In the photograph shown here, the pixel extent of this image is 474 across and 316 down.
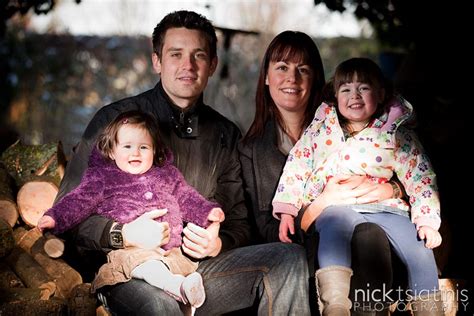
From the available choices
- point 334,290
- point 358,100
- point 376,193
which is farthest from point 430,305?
point 358,100

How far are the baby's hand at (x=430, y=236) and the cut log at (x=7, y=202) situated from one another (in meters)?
2.24

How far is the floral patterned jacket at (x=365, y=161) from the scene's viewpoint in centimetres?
345

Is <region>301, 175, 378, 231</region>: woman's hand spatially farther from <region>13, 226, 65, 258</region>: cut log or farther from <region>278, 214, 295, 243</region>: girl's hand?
<region>13, 226, 65, 258</region>: cut log

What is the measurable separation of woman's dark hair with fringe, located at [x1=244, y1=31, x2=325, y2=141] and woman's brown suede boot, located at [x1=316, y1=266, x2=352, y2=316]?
1084 millimetres

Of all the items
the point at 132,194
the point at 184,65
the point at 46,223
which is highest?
the point at 184,65

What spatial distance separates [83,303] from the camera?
3.49 meters

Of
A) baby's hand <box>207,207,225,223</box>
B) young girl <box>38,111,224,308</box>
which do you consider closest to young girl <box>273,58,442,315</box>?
baby's hand <box>207,207,225,223</box>

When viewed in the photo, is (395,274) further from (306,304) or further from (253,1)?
(253,1)

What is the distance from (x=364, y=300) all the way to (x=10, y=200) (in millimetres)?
2083

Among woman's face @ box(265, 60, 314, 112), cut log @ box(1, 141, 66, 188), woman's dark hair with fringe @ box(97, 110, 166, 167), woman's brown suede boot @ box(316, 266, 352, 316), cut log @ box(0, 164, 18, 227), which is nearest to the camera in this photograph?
woman's brown suede boot @ box(316, 266, 352, 316)

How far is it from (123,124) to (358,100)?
1.17 m

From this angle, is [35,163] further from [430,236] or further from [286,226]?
[430,236]

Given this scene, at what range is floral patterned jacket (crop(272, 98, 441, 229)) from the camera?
3.45 metres

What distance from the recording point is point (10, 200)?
157 inches
